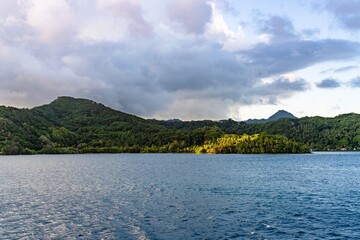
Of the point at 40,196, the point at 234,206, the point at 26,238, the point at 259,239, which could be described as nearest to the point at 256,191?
the point at 234,206

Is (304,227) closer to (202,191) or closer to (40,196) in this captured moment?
(202,191)

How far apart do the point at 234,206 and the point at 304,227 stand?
1743cm

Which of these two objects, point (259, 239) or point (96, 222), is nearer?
point (259, 239)

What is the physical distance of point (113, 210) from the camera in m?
63.4

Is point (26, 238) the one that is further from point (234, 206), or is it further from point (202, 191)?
point (202, 191)

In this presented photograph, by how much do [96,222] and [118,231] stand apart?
21.8ft

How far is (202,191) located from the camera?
87.9 metres

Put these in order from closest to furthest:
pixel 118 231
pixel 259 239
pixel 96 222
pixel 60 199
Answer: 1. pixel 259 239
2. pixel 118 231
3. pixel 96 222
4. pixel 60 199

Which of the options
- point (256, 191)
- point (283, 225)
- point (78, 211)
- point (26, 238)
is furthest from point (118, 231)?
point (256, 191)

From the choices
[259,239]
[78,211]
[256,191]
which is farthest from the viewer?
[256,191]

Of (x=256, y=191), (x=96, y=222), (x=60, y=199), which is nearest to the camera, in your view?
(x=96, y=222)

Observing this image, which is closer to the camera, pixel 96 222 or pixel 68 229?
pixel 68 229

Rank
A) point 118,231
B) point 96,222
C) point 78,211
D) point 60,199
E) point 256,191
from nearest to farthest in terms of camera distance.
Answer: point 118,231 < point 96,222 < point 78,211 < point 60,199 < point 256,191

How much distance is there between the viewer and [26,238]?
149ft
